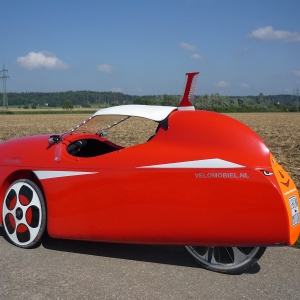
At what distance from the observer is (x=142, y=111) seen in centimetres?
402

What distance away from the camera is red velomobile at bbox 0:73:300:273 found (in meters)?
3.36

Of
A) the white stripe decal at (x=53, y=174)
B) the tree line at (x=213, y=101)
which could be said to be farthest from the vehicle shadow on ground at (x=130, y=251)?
the tree line at (x=213, y=101)

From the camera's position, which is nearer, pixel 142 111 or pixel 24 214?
pixel 142 111

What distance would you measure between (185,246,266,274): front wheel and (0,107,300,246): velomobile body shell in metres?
0.20

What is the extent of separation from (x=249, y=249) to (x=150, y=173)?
96cm

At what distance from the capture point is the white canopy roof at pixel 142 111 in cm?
388

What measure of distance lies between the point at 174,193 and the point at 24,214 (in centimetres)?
155

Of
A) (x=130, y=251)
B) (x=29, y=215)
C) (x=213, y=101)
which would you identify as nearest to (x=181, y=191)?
(x=130, y=251)

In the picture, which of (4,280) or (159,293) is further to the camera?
(4,280)

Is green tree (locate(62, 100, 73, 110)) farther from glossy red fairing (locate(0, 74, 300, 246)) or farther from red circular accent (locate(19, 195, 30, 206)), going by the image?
glossy red fairing (locate(0, 74, 300, 246))

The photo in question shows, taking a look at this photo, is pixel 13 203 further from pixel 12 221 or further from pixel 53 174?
pixel 53 174

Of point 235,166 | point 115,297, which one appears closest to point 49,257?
point 115,297

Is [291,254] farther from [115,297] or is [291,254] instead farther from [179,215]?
[115,297]

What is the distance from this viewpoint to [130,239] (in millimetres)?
3793
